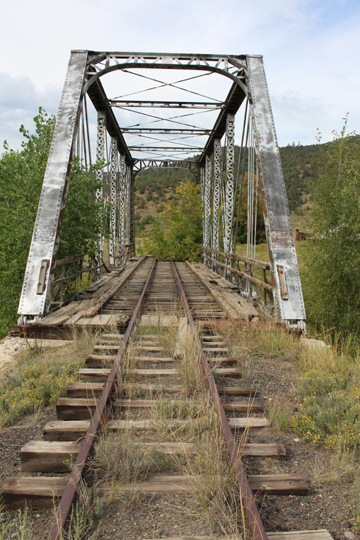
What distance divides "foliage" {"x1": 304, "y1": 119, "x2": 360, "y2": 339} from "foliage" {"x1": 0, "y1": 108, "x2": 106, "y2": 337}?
558 cm

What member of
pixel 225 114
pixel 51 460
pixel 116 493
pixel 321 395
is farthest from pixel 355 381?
pixel 225 114

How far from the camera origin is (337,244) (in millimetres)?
8484

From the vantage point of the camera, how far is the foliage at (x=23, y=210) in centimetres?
777

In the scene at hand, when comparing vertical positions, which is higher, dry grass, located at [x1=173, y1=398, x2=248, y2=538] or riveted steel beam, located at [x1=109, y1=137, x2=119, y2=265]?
riveted steel beam, located at [x1=109, y1=137, x2=119, y2=265]

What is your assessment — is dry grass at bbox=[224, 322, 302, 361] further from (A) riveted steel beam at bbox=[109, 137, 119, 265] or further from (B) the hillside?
(B) the hillside

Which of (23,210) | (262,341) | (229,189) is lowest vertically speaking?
(262,341)

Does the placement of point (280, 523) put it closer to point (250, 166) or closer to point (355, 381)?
point (355, 381)

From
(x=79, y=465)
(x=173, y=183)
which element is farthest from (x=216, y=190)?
(x=173, y=183)

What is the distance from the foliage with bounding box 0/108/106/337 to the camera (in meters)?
7.77

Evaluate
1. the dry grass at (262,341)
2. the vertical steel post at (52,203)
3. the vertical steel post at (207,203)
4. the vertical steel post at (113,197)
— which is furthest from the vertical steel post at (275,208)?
the vertical steel post at (207,203)

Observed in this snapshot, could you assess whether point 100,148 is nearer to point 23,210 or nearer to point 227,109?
point 227,109

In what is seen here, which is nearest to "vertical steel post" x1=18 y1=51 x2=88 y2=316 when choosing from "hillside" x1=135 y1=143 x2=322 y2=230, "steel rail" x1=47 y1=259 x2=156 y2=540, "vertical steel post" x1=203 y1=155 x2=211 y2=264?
"steel rail" x1=47 y1=259 x2=156 y2=540

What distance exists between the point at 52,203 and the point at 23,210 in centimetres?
95

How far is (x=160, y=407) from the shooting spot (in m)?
3.26
